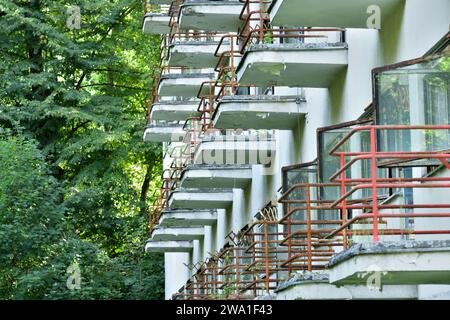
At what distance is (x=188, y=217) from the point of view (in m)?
35.5

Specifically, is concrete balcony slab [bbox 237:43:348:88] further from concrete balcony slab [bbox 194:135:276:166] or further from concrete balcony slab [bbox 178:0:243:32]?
concrete balcony slab [bbox 178:0:243:32]

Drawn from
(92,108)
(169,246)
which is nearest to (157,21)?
(169,246)

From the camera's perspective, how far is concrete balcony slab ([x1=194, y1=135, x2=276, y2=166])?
91.0ft

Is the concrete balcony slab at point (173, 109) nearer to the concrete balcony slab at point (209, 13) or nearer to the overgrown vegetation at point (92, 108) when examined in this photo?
the overgrown vegetation at point (92, 108)

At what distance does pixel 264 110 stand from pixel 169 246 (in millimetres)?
16720

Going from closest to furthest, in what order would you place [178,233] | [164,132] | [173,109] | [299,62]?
[299,62]
[173,109]
[178,233]
[164,132]

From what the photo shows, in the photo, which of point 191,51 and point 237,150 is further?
point 191,51

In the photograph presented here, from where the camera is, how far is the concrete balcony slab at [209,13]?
95.7 ft

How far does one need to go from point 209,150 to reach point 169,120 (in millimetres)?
9257

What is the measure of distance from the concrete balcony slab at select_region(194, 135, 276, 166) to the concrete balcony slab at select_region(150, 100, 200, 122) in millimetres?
7287

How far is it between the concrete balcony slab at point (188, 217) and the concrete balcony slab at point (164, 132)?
3017 millimetres

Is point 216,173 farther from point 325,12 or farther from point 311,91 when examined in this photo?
point 325,12
